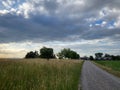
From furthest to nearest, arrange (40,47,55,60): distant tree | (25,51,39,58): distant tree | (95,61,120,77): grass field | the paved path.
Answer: (25,51,39,58): distant tree
(40,47,55,60): distant tree
(95,61,120,77): grass field
the paved path

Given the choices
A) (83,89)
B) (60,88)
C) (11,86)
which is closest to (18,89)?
(11,86)

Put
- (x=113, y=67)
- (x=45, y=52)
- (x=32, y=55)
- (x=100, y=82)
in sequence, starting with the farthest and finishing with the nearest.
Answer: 1. (x=32, y=55)
2. (x=45, y=52)
3. (x=113, y=67)
4. (x=100, y=82)

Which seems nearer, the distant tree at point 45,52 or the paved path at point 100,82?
the paved path at point 100,82

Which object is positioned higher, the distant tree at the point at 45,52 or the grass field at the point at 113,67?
the distant tree at the point at 45,52

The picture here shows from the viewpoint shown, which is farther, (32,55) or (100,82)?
(32,55)

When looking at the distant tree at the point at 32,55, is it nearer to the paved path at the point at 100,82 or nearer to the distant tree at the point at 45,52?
the distant tree at the point at 45,52

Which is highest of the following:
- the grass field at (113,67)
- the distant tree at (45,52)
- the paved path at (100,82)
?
the distant tree at (45,52)

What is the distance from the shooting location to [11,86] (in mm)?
7762

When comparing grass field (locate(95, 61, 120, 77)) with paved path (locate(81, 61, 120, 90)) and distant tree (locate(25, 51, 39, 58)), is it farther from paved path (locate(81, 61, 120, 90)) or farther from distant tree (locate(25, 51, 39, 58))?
distant tree (locate(25, 51, 39, 58))

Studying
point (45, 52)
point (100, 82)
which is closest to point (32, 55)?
point (45, 52)

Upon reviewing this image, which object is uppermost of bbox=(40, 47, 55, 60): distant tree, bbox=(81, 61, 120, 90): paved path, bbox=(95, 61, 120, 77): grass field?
bbox=(40, 47, 55, 60): distant tree

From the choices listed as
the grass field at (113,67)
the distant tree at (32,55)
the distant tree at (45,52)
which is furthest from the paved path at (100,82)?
the distant tree at (32,55)

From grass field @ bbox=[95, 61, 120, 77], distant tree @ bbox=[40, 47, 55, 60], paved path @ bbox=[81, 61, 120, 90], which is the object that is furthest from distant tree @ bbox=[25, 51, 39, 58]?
paved path @ bbox=[81, 61, 120, 90]

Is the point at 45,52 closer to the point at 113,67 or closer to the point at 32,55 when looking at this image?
the point at 32,55
